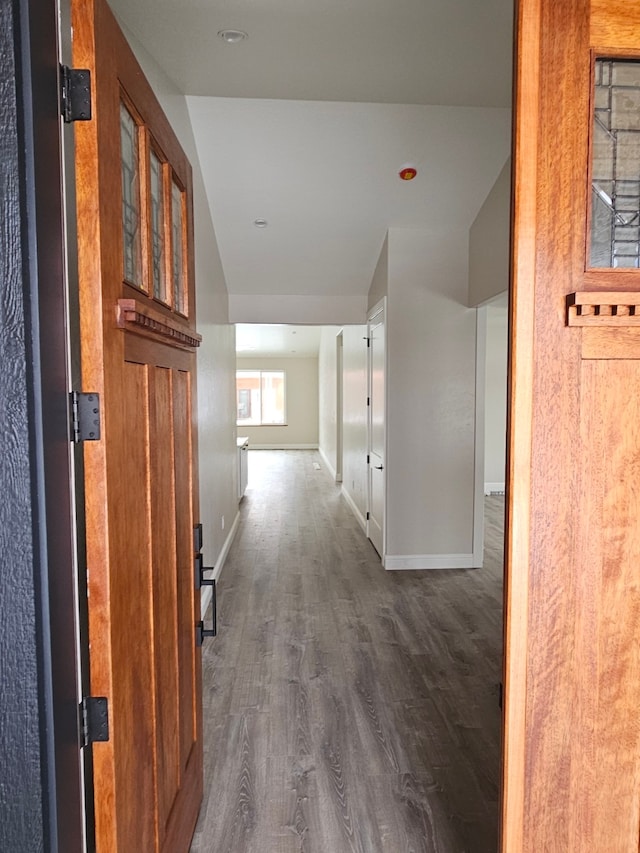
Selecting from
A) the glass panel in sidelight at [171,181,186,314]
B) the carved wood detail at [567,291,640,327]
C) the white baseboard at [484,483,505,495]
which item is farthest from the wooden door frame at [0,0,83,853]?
the white baseboard at [484,483,505,495]

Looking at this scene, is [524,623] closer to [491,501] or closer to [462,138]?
[462,138]

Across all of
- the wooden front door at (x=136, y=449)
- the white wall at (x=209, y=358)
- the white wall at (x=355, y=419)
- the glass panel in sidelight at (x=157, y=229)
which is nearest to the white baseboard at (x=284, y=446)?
the white wall at (x=355, y=419)

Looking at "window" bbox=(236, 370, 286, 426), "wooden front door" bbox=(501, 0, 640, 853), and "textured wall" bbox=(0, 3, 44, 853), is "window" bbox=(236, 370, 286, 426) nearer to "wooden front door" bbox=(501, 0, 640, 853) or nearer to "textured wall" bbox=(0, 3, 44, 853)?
"wooden front door" bbox=(501, 0, 640, 853)

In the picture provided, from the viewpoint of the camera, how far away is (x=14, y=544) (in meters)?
0.87

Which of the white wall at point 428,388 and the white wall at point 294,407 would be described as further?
the white wall at point 294,407

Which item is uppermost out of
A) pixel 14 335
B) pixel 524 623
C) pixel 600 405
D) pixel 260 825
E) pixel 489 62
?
pixel 489 62

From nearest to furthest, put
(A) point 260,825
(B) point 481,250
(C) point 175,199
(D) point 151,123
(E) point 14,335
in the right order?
1. (E) point 14,335
2. (D) point 151,123
3. (C) point 175,199
4. (A) point 260,825
5. (B) point 481,250

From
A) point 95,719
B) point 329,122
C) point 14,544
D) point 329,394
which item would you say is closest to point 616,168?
point 14,544

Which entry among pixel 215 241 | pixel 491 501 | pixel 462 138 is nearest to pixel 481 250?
pixel 462 138

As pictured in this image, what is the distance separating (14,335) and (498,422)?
770 cm

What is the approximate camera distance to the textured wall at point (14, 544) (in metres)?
0.84

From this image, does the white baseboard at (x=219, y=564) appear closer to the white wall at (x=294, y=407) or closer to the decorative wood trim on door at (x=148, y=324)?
the decorative wood trim on door at (x=148, y=324)

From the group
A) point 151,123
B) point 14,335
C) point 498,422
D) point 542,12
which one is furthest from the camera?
point 498,422

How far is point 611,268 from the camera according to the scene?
1.08m
